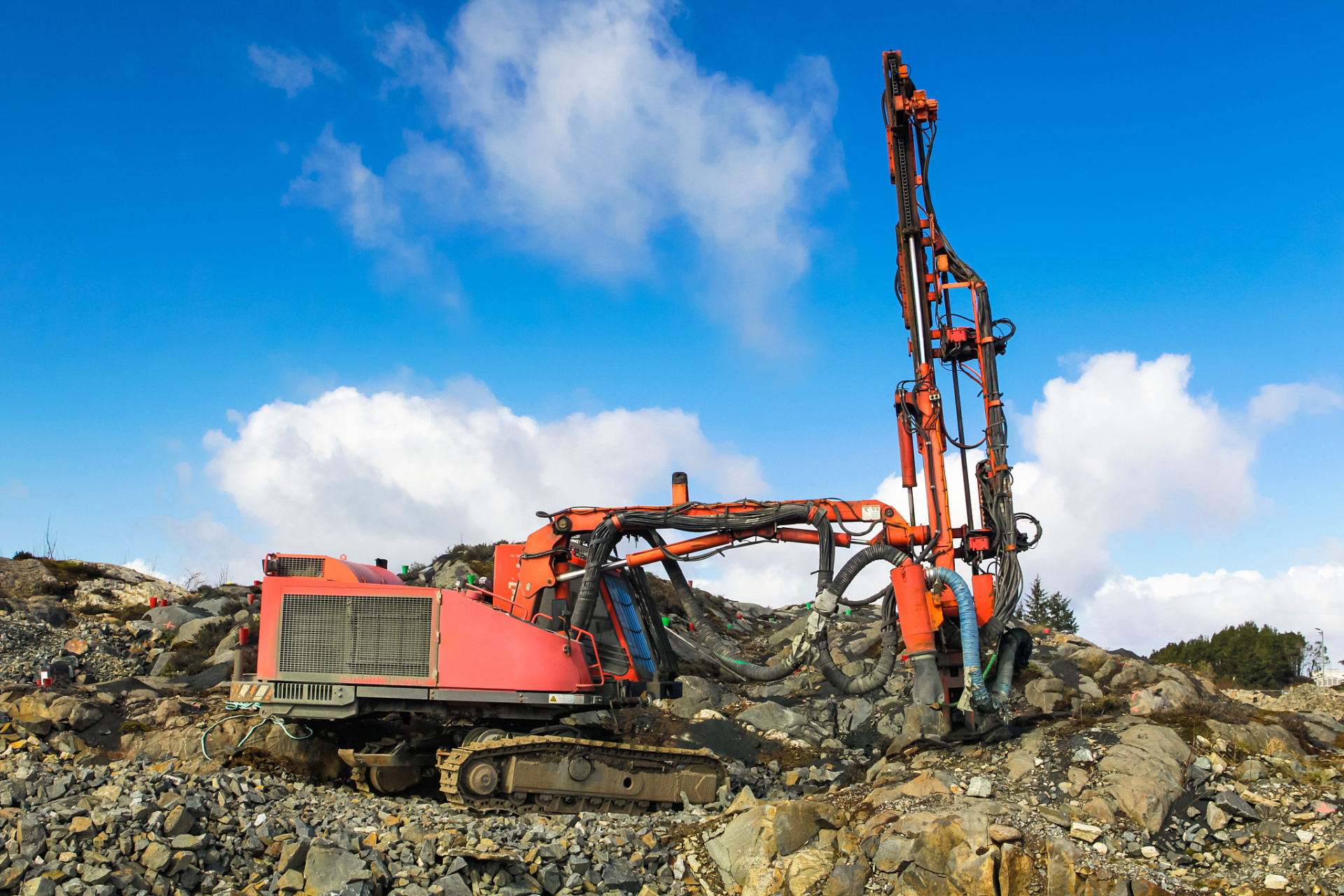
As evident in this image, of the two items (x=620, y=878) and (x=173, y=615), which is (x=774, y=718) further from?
(x=173, y=615)

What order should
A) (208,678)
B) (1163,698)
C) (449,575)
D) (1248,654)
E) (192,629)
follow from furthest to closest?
(1248,654)
(449,575)
(192,629)
(208,678)
(1163,698)

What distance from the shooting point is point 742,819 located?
880 centimetres

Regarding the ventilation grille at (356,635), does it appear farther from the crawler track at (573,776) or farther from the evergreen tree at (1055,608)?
the evergreen tree at (1055,608)

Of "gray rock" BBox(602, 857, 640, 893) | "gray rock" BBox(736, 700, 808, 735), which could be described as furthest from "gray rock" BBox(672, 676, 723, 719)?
"gray rock" BBox(602, 857, 640, 893)

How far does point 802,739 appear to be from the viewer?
1451 cm

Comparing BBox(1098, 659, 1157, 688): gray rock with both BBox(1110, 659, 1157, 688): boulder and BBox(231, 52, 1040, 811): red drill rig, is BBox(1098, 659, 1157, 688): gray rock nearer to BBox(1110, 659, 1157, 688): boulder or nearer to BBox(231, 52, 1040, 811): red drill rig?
BBox(1110, 659, 1157, 688): boulder

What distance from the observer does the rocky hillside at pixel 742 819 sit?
7742mm

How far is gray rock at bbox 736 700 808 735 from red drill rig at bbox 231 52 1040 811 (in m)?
3.63

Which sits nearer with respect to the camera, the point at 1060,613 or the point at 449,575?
the point at 449,575

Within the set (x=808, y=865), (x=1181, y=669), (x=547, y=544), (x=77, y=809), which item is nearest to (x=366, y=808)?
(x=77, y=809)

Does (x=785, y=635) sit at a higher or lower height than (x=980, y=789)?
higher

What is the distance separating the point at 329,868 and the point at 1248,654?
153 ft

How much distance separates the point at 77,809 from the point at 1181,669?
664 inches

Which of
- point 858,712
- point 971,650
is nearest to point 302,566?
point 971,650
